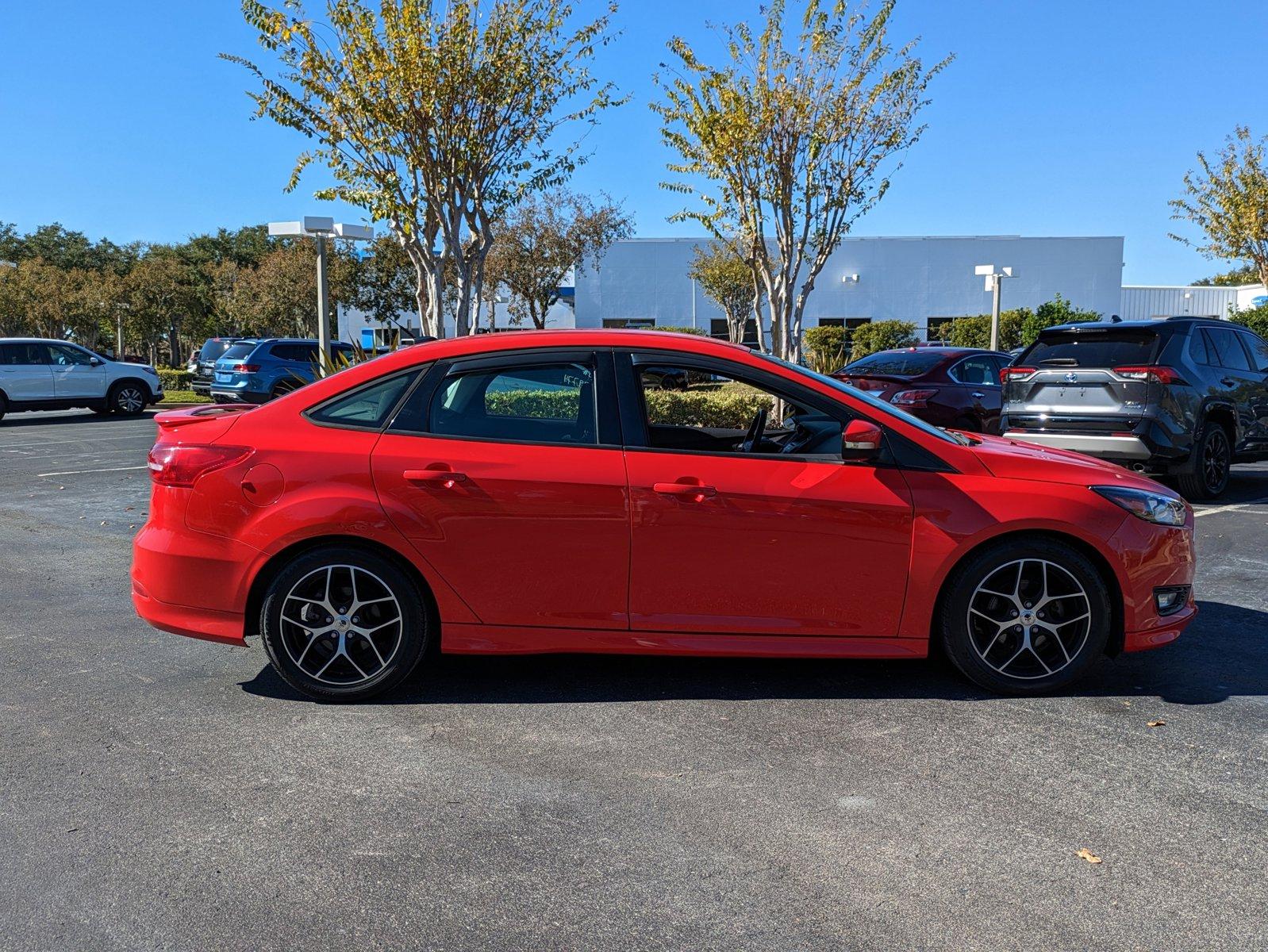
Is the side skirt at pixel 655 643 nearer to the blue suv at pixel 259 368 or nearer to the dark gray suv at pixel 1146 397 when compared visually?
the dark gray suv at pixel 1146 397

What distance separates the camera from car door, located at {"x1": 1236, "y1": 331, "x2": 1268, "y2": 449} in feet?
35.4

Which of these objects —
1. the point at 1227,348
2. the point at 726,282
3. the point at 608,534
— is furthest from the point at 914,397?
the point at 726,282

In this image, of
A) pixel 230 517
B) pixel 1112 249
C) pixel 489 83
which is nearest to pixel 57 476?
pixel 489 83

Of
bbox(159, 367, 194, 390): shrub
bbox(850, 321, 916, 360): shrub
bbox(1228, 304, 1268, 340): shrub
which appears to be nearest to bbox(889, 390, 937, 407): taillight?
bbox(1228, 304, 1268, 340): shrub

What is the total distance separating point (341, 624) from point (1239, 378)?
9.63 metres

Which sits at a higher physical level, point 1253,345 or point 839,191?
point 839,191

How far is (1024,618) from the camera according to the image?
15.1 feet

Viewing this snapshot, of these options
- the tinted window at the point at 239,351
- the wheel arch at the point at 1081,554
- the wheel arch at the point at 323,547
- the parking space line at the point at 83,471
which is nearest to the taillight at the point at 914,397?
the wheel arch at the point at 1081,554

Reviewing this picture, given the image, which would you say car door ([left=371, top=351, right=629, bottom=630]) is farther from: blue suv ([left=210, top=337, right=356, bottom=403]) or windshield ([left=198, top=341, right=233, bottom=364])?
windshield ([left=198, top=341, right=233, bottom=364])

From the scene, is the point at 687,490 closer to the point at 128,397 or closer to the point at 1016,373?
the point at 1016,373

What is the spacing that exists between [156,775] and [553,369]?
223 cm

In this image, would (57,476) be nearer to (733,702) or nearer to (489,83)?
(489,83)

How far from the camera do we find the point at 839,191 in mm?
16938

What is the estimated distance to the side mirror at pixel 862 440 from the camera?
442 centimetres
